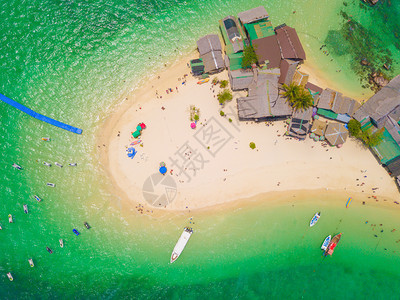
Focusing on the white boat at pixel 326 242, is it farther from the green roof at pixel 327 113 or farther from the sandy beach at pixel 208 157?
the green roof at pixel 327 113

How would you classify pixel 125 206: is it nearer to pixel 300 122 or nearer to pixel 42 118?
pixel 42 118

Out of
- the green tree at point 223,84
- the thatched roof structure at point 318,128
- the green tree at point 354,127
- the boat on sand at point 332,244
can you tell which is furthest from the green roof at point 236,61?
the boat on sand at point 332,244

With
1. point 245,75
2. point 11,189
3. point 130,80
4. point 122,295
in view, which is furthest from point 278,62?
point 11,189

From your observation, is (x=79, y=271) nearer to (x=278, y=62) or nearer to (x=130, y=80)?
(x=130, y=80)

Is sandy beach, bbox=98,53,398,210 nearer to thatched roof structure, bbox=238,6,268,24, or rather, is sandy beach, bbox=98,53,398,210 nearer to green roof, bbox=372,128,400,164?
green roof, bbox=372,128,400,164

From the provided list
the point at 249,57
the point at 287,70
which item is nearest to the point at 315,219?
the point at 287,70
